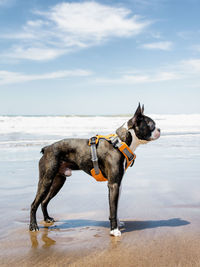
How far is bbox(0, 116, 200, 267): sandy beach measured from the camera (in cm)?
355

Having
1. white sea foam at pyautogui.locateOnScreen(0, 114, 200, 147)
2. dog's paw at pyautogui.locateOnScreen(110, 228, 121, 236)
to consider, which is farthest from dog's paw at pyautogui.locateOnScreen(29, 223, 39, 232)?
white sea foam at pyautogui.locateOnScreen(0, 114, 200, 147)

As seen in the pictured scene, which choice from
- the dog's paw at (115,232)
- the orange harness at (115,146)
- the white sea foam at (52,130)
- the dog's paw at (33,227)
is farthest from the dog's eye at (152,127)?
the white sea foam at (52,130)

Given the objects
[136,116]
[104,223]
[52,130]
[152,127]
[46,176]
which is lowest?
[104,223]

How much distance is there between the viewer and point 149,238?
13.5ft

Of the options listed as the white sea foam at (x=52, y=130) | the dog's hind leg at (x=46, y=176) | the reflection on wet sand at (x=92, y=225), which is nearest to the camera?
the reflection on wet sand at (x=92, y=225)

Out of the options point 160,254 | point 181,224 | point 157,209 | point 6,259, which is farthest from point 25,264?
point 157,209

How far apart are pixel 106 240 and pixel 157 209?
1.59 meters

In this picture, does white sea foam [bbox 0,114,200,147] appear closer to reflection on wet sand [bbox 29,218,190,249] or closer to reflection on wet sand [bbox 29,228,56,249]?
reflection on wet sand [bbox 29,218,190,249]

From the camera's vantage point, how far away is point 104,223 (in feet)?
16.0

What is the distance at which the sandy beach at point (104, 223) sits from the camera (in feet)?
11.6

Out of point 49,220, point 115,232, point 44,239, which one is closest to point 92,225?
point 115,232

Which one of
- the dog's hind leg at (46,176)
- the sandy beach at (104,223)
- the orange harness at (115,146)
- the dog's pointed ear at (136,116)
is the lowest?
the sandy beach at (104,223)

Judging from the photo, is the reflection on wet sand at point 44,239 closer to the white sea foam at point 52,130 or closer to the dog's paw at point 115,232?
the dog's paw at point 115,232

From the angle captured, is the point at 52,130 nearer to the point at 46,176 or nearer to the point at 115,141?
the point at 46,176
